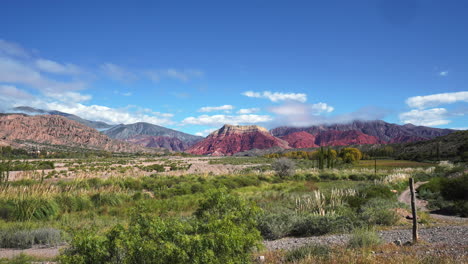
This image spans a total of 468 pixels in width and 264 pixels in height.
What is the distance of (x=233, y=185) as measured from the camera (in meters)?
27.0

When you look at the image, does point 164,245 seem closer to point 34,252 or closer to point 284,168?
point 34,252

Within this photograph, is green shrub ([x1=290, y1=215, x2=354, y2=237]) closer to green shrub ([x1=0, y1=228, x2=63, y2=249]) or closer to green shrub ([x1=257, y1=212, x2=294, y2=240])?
green shrub ([x1=257, y1=212, x2=294, y2=240])

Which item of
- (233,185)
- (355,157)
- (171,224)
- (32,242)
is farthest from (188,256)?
(355,157)

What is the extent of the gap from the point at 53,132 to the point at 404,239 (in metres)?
150

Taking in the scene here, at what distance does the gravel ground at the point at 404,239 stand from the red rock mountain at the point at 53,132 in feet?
421

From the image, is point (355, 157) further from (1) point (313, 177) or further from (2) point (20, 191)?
(2) point (20, 191)

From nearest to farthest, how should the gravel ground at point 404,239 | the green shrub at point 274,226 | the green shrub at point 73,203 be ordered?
1. the gravel ground at point 404,239
2. the green shrub at point 274,226
3. the green shrub at point 73,203

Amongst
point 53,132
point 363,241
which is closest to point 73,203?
point 363,241

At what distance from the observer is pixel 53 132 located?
13125cm

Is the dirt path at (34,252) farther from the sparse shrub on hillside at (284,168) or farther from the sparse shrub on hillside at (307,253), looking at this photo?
the sparse shrub on hillside at (284,168)

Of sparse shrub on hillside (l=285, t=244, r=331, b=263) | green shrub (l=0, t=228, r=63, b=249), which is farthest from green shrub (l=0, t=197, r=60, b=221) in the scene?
sparse shrub on hillside (l=285, t=244, r=331, b=263)

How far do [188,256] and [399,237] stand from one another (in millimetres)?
9056

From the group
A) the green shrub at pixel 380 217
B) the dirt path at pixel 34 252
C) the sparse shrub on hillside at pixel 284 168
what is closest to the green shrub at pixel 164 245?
the dirt path at pixel 34 252

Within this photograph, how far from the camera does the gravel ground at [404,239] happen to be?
351 inches
